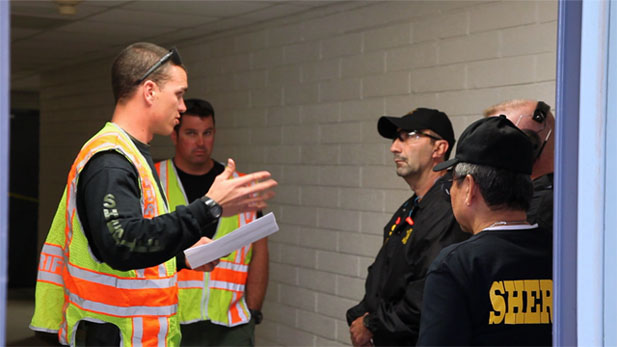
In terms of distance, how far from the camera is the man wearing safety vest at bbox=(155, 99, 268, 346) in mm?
3553

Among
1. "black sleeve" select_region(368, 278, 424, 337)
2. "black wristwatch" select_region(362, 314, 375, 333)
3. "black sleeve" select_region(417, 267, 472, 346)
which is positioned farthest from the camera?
"black wristwatch" select_region(362, 314, 375, 333)

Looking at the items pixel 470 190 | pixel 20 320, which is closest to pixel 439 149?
pixel 470 190

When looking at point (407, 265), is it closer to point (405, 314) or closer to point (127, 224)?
point (405, 314)

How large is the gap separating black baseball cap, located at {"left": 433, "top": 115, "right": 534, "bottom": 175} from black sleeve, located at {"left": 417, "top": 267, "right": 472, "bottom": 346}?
0.36m

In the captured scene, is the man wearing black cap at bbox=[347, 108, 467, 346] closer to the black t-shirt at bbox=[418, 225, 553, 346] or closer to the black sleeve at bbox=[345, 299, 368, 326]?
the black sleeve at bbox=[345, 299, 368, 326]

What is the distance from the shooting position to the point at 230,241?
2.41 m

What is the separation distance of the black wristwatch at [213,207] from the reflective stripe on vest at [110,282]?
0.27 m

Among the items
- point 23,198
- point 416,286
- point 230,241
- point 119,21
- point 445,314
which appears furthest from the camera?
point 23,198

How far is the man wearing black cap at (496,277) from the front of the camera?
1.77 metres

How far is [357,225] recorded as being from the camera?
15.5ft

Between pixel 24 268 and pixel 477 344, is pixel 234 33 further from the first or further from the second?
pixel 24 268

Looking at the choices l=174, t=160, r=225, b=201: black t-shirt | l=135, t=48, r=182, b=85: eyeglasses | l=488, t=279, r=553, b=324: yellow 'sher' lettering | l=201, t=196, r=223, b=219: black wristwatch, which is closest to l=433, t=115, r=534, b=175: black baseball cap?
l=488, t=279, r=553, b=324: yellow 'sher' lettering

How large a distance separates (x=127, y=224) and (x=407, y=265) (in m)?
1.38

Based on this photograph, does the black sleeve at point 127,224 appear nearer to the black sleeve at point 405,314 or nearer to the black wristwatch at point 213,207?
the black wristwatch at point 213,207
